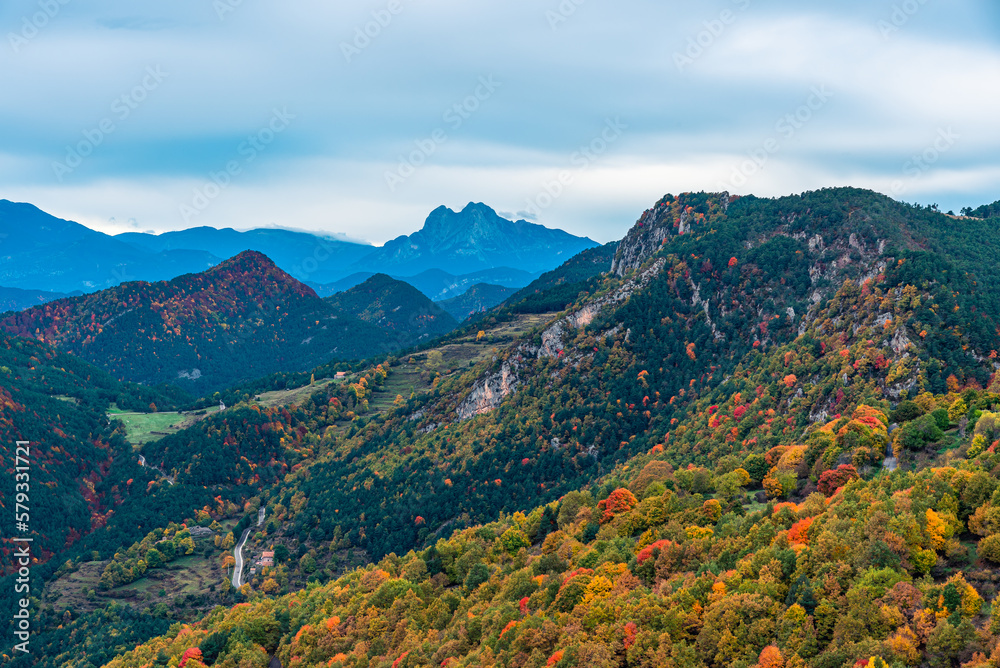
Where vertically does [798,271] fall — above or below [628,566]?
above

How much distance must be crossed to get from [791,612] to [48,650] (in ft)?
620

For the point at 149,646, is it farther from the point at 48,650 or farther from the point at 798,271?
the point at 798,271

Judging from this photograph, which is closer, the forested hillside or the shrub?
the shrub

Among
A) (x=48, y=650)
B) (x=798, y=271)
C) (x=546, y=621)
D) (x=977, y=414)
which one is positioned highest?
(x=798, y=271)

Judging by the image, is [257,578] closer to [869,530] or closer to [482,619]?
[482,619]

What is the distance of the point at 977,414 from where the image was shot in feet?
253

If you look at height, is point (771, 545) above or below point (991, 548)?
Result: below

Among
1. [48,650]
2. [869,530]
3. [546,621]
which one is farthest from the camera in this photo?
[48,650]

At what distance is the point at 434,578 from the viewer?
106 metres

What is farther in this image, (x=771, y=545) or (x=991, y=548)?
(x=771, y=545)

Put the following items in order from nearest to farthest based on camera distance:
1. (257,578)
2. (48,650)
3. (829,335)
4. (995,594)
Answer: (995,594) → (829,335) → (48,650) → (257,578)

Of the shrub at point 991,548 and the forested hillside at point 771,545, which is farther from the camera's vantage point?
the forested hillside at point 771,545

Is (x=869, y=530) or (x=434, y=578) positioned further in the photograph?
(x=434, y=578)

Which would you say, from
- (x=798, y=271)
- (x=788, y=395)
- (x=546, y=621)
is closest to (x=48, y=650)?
(x=546, y=621)
